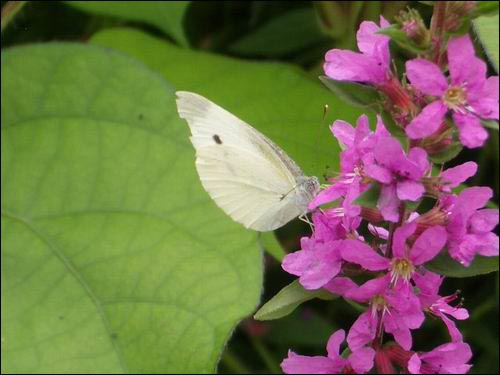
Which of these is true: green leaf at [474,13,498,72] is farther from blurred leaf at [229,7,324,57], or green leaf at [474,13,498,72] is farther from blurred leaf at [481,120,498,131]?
blurred leaf at [229,7,324,57]

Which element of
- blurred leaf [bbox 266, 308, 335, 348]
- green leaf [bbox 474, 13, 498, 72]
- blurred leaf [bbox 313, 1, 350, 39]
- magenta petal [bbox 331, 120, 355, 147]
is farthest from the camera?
blurred leaf [bbox 266, 308, 335, 348]

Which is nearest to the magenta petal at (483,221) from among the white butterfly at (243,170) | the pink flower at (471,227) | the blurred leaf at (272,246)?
the pink flower at (471,227)

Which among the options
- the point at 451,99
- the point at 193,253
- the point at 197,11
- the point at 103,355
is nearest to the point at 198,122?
the point at 193,253

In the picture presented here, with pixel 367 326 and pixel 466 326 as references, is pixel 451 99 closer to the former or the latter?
pixel 367 326

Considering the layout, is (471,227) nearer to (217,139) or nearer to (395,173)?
(395,173)

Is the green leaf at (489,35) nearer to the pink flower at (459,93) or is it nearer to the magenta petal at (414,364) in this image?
the pink flower at (459,93)

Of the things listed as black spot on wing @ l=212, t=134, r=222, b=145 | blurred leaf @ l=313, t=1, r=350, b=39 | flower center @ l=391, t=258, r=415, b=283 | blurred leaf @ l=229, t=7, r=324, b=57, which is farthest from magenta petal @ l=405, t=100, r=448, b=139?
blurred leaf @ l=229, t=7, r=324, b=57

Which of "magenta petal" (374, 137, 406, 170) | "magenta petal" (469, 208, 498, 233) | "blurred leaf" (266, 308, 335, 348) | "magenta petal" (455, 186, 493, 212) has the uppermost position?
"magenta petal" (374, 137, 406, 170)
